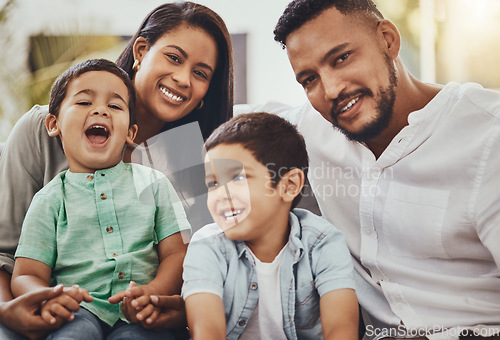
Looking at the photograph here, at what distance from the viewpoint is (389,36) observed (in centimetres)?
108

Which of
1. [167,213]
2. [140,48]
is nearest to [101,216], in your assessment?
[167,213]

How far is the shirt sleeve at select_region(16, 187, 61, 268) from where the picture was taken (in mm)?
908

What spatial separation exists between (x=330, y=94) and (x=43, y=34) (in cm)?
154

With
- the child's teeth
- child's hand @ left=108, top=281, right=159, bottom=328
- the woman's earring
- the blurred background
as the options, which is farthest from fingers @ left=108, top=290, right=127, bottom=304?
the blurred background

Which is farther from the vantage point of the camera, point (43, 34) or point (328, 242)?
point (43, 34)

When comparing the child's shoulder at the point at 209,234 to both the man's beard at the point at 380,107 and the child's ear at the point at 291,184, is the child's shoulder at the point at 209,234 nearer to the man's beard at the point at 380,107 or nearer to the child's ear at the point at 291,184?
→ the child's ear at the point at 291,184

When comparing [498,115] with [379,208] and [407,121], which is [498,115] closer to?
[407,121]

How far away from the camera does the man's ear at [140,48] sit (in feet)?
3.97

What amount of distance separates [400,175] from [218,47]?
21.2 inches

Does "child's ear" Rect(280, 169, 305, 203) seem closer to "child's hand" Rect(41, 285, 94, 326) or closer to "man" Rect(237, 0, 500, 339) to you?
"man" Rect(237, 0, 500, 339)

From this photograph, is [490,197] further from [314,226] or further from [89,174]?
[89,174]

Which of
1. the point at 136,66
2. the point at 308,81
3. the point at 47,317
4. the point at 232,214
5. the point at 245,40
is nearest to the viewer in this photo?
the point at 47,317

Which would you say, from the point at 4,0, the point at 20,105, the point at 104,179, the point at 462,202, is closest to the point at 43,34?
the point at 4,0

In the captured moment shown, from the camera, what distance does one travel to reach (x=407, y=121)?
3.50 ft
